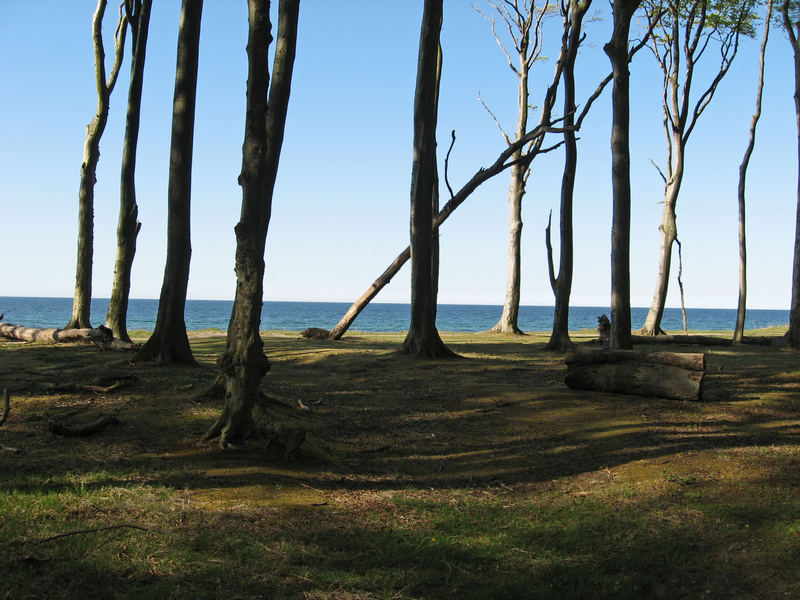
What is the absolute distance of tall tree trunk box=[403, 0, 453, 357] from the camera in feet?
43.9

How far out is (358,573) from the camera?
4.38 m

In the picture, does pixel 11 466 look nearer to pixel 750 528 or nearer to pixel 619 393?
pixel 750 528

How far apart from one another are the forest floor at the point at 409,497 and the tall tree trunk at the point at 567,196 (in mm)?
6328

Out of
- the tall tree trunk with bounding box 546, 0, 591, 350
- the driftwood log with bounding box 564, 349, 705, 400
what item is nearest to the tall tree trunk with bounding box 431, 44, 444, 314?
the tall tree trunk with bounding box 546, 0, 591, 350

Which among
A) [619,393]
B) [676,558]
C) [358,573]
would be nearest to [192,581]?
[358,573]

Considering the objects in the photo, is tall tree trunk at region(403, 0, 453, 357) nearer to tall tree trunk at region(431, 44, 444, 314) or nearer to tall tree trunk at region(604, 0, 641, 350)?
tall tree trunk at region(431, 44, 444, 314)

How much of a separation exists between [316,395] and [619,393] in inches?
166

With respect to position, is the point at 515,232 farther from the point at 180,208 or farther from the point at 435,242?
the point at 180,208

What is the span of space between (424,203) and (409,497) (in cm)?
832

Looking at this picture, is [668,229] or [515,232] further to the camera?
[515,232]

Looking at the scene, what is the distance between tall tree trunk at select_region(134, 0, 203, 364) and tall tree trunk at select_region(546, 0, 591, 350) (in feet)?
27.3

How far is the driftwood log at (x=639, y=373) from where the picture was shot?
30.3ft

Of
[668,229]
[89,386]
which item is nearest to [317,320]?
[668,229]

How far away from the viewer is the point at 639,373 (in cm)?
948
